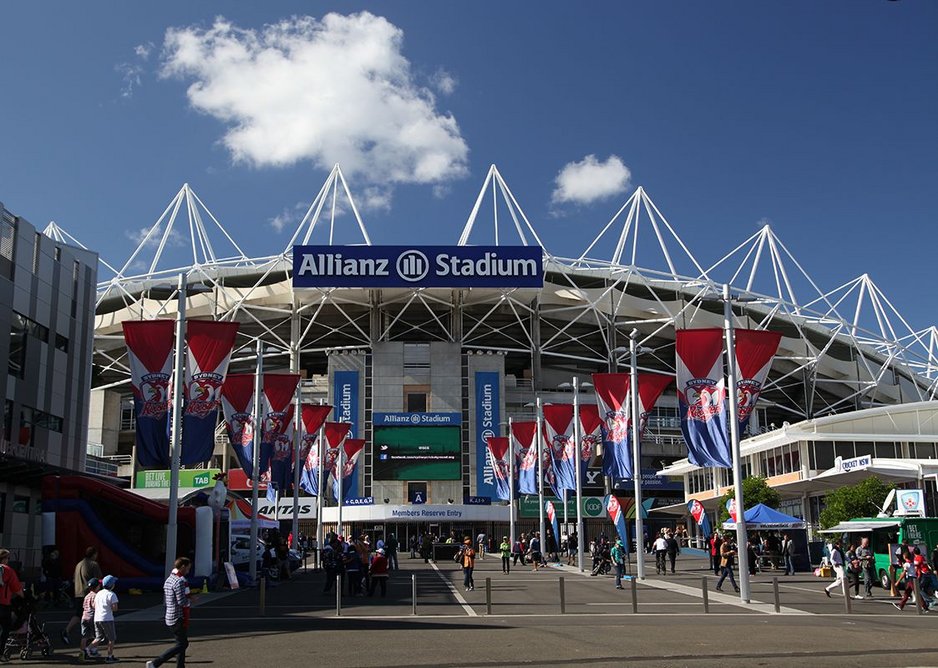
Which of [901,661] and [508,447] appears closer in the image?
[901,661]

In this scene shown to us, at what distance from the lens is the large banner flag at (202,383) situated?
27.5 meters

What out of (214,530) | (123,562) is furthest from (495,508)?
(123,562)

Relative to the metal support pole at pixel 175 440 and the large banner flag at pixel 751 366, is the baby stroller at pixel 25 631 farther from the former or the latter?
the large banner flag at pixel 751 366

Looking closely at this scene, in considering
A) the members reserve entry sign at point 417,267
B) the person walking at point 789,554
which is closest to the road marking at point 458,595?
the person walking at point 789,554

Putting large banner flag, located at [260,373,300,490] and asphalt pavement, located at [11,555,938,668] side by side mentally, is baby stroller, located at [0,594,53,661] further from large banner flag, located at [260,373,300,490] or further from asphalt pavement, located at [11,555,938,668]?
large banner flag, located at [260,373,300,490]

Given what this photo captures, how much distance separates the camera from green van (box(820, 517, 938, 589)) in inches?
1182

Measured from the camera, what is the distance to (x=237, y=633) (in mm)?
19500

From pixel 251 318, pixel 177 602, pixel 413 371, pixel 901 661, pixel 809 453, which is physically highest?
pixel 251 318

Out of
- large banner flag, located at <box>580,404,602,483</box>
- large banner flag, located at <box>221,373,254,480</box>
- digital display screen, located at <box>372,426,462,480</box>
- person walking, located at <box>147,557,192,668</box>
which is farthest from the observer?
A: digital display screen, located at <box>372,426,462,480</box>

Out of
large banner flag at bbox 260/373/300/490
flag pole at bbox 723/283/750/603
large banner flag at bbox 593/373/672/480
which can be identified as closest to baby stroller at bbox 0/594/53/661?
flag pole at bbox 723/283/750/603

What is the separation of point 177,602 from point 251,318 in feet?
260

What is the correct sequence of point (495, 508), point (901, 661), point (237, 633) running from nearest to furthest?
point (901, 661) < point (237, 633) < point (495, 508)

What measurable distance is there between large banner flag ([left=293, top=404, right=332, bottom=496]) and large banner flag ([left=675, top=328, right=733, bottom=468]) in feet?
75.7

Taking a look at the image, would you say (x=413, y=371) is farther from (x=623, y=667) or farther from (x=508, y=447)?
(x=623, y=667)
